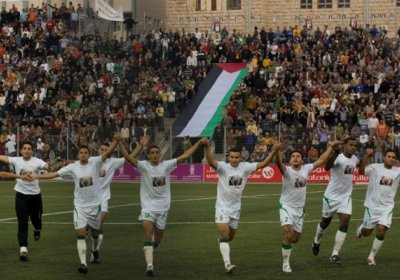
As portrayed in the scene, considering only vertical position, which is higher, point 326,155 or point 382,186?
point 326,155

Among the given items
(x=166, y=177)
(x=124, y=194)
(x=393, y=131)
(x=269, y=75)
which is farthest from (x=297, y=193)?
(x=269, y=75)

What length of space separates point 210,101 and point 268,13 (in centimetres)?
3063

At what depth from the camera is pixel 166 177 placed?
2023 centimetres

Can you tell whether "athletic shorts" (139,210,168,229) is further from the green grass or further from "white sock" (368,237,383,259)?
"white sock" (368,237,383,259)

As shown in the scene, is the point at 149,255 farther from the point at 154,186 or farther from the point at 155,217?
the point at 154,186

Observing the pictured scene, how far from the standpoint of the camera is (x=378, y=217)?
21.2m

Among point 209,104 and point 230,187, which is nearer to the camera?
point 230,187

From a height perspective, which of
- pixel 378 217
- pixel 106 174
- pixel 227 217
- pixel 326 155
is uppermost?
pixel 326 155

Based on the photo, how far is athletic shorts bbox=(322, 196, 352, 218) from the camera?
21906 millimetres

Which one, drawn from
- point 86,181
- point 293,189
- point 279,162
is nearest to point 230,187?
point 279,162

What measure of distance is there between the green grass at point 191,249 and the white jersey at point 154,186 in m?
1.15

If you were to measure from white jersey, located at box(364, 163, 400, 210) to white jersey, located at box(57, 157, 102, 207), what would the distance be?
5070 mm

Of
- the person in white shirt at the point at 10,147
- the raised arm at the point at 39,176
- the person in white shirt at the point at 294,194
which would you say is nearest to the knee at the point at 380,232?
the person in white shirt at the point at 294,194

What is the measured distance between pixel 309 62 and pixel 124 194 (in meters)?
15.9
